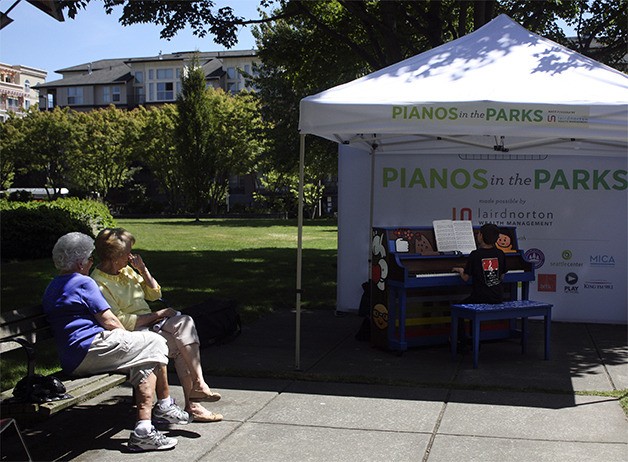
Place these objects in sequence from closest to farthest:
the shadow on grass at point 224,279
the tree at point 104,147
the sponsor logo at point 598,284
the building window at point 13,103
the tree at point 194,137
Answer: the sponsor logo at point 598,284, the shadow on grass at point 224,279, the tree at point 194,137, the tree at point 104,147, the building window at point 13,103

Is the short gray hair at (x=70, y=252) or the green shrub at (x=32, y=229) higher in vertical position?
the short gray hair at (x=70, y=252)

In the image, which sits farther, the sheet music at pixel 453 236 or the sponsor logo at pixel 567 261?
the sponsor logo at pixel 567 261

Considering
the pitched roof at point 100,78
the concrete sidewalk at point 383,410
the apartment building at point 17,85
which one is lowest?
the concrete sidewalk at point 383,410

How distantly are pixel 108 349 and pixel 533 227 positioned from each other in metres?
7.19

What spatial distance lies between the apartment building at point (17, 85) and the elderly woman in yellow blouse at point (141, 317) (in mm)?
126290

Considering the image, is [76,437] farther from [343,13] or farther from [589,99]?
[343,13]

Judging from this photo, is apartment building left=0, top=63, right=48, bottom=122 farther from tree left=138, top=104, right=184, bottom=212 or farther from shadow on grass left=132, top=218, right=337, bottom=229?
shadow on grass left=132, top=218, right=337, bottom=229

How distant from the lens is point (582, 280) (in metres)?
11.1

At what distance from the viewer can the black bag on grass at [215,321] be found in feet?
30.0

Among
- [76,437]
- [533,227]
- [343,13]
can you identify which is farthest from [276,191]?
[76,437]

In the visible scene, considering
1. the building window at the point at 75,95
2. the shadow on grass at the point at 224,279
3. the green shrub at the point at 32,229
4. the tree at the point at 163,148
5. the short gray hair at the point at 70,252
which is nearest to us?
the short gray hair at the point at 70,252

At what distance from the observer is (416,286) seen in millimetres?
8742

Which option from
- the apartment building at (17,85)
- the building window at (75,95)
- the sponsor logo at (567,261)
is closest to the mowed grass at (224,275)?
the sponsor logo at (567,261)

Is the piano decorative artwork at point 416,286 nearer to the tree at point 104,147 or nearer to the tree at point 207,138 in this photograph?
the tree at point 207,138
